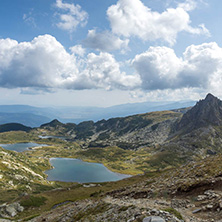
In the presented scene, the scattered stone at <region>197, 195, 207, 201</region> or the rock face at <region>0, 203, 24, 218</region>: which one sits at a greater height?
the scattered stone at <region>197, 195, 207, 201</region>

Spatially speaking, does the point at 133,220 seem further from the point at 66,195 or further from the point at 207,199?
the point at 66,195

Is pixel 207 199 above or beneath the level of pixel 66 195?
above

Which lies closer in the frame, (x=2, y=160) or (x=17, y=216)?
→ (x=17, y=216)

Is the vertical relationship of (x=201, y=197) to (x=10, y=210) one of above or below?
above

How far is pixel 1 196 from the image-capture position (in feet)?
311

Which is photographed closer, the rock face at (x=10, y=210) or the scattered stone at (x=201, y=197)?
the scattered stone at (x=201, y=197)

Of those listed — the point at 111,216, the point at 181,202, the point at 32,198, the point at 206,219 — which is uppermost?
the point at 206,219

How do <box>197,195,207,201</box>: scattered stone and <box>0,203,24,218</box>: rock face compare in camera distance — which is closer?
<box>197,195,207,201</box>: scattered stone

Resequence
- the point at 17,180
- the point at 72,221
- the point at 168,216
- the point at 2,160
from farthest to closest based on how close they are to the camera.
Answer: the point at 2,160, the point at 17,180, the point at 72,221, the point at 168,216

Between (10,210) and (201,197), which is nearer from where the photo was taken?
(201,197)

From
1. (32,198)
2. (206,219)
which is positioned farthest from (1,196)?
(206,219)

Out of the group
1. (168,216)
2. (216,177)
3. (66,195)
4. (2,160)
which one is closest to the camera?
(168,216)

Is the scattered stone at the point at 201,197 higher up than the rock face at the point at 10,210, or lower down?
higher up

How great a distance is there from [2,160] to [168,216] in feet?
601
